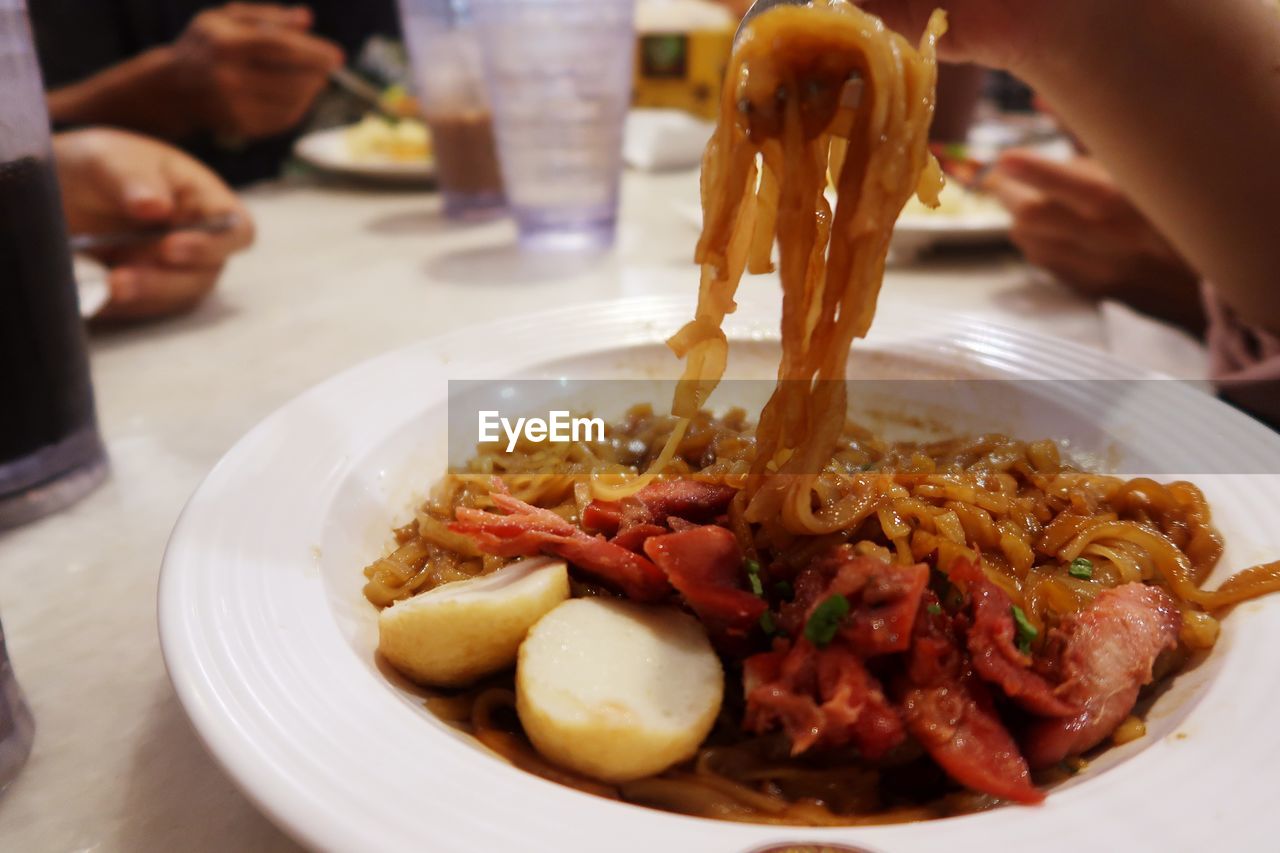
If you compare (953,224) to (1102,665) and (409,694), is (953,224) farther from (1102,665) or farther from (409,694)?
(409,694)

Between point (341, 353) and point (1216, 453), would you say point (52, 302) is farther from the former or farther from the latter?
point (1216, 453)

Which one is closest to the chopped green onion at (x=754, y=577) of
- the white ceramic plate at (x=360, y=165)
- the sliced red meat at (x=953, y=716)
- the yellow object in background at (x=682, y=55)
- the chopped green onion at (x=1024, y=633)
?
the sliced red meat at (x=953, y=716)

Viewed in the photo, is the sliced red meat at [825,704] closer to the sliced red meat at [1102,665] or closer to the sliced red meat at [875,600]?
the sliced red meat at [875,600]

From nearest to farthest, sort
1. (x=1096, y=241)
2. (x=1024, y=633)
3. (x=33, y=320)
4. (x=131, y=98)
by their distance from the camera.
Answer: (x=1024, y=633)
(x=33, y=320)
(x=1096, y=241)
(x=131, y=98)

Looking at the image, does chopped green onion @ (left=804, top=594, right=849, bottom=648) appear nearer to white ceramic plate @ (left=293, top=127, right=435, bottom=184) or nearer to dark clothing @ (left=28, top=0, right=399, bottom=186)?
white ceramic plate @ (left=293, top=127, right=435, bottom=184)

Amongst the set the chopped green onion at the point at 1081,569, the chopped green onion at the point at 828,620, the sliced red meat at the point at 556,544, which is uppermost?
the chopped green onion at the point at 828,620

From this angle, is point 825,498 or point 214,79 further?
point 214,79

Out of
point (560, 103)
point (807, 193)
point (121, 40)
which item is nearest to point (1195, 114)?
point (807, 193)
